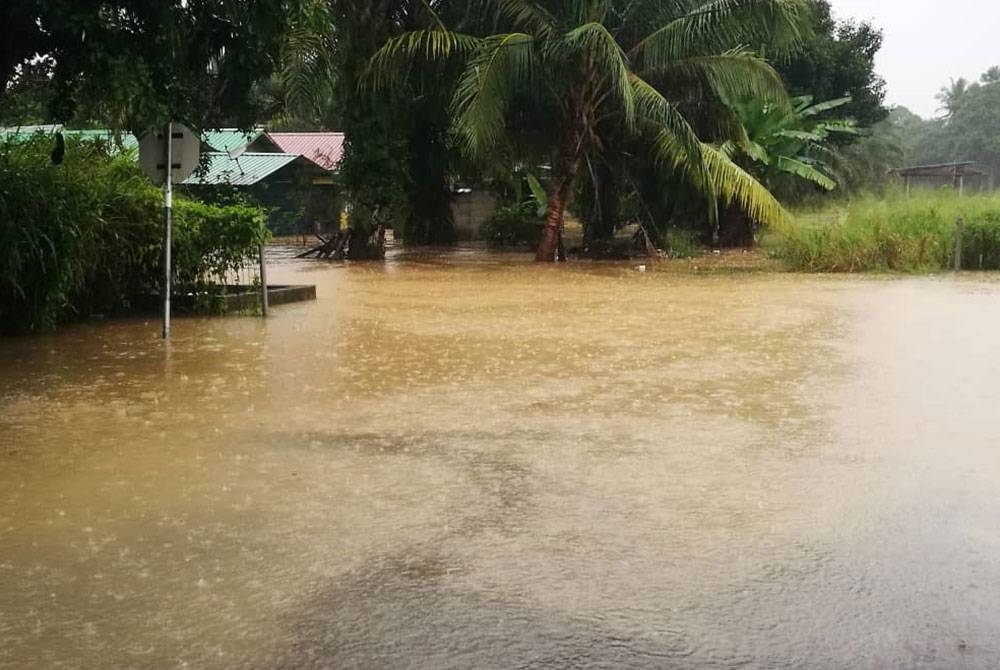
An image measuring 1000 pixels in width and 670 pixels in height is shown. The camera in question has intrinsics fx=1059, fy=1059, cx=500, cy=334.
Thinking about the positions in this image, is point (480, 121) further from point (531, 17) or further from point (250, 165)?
point (250, 165)

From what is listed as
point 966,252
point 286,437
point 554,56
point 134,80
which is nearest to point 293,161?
point 554,56

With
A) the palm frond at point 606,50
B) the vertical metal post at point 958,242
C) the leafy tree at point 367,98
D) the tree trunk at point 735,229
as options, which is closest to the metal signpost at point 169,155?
the leafy tree at point 367,98

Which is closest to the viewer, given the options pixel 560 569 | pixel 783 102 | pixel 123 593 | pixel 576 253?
pixel 123 593

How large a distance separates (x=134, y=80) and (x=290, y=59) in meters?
12.4

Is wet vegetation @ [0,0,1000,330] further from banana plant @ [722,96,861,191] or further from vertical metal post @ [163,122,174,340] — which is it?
vertical metal post @ [163,122,174,340]

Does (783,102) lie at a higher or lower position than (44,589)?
higher

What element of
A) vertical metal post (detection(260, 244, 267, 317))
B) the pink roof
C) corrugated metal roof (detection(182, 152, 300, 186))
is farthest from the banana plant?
the pink roof

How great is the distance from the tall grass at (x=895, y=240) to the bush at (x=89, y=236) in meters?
11.6

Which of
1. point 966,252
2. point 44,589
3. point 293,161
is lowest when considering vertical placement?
point 44,589

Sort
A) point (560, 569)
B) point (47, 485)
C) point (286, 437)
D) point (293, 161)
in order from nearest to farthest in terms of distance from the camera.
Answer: point (560, 569) → point (47, 485) → point (286, 437) → point (293, 161)

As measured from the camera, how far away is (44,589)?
387 cm

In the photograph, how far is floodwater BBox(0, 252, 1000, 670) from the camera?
350 centimetres

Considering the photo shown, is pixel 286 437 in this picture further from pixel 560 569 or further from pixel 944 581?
pixel 944 581

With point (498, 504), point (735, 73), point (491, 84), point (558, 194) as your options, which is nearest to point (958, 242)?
point (735, 73)
